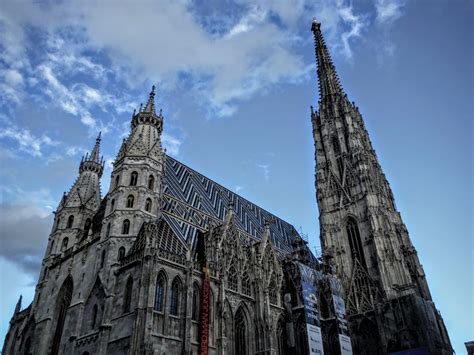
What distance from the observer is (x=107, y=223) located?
33719mm

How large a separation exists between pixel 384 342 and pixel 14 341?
114 feet

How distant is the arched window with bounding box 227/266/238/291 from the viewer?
3447 cm

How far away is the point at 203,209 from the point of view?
142 feet

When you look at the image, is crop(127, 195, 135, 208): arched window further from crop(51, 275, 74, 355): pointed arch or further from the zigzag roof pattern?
crop(51, 275, 74, 355): pointed arch

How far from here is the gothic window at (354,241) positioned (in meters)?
48.7

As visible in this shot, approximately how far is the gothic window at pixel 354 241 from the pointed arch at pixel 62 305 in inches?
1222

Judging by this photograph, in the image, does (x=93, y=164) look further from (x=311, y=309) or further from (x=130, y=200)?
(x=311, y=309)

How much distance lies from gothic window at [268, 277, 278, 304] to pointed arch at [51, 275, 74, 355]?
17.6 meters

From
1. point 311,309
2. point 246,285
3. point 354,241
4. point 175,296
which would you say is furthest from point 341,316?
point 175,296

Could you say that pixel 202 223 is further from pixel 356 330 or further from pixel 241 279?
pixel 356 330

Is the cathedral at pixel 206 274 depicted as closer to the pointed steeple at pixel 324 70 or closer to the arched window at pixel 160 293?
the arched window at pixel 160 293

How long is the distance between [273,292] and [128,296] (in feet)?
51.7

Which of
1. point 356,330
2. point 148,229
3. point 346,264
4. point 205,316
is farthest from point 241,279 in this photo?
point 346,264

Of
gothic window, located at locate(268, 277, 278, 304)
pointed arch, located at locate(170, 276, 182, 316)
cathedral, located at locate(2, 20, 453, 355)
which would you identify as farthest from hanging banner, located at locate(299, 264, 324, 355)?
pointed arch, located at locate(170, 276, 182, 316)
